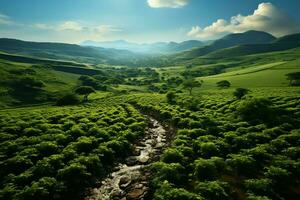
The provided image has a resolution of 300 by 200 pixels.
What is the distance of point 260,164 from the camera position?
20.7 m

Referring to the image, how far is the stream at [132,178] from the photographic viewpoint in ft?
59.1

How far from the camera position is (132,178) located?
20.7 metres

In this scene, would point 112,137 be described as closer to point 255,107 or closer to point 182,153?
point 182,153

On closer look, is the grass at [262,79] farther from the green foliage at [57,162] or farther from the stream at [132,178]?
the green foliage at [57,162]

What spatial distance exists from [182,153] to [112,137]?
34.0ft

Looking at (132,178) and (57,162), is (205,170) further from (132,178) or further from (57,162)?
(57,162)

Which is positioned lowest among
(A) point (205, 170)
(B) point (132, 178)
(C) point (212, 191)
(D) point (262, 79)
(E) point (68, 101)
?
(E) point (68, 101)

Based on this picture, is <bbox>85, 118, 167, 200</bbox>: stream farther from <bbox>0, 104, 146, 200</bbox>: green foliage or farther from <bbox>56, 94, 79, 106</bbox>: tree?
<bbox>56, 94, 79, 106</bbox>: tree

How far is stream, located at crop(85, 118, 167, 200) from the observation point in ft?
59.1

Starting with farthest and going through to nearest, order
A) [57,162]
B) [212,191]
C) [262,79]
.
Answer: [262,79] < [57,162] < [212,191]

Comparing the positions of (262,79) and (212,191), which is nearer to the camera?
(212,191)

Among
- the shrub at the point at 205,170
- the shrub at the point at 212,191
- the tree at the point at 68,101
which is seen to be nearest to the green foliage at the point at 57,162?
the shrub at the point at 205,170

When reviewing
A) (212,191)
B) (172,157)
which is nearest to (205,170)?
(212,191)

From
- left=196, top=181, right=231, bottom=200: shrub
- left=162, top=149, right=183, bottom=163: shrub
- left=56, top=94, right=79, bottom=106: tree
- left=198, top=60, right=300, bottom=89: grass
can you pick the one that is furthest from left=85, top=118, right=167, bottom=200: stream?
left=198, top=60, right=300, bottom=89: grass
